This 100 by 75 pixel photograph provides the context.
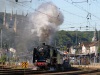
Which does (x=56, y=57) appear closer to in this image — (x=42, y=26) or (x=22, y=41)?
(x=42, y=26)

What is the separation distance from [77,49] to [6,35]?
39.5 metres

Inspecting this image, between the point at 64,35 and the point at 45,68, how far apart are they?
5660 inches

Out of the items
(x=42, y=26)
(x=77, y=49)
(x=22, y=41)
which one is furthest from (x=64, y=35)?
(x=42, y=26)

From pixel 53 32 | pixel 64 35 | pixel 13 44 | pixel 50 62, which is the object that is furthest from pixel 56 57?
pixel 64 35

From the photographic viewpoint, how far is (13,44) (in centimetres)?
12794

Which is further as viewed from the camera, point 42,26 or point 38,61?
point 42,26

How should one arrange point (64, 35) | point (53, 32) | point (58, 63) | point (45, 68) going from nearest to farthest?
point (45, 68)
point (58, 63)
point (53, 32)
point (64, 35)

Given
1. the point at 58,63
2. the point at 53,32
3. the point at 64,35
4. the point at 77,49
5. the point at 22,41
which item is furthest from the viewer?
the point at 64,35

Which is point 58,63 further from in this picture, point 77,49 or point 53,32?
point 77,49

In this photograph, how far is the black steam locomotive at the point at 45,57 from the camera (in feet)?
129

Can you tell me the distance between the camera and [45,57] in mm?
39906

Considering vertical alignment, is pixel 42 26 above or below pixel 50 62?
above

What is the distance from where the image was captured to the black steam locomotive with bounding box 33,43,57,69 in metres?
39.4

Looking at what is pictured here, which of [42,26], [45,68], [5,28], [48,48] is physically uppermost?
[5,28]
